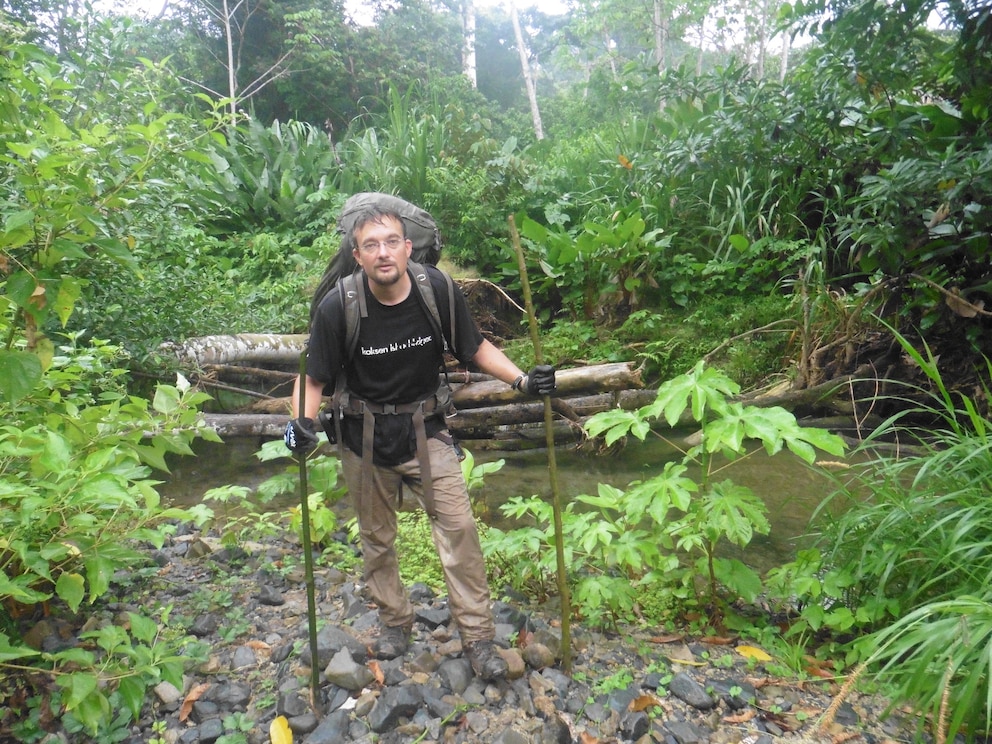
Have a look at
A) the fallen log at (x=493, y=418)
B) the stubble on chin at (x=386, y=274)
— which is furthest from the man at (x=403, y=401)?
the fallen log at (x=493, y=418)

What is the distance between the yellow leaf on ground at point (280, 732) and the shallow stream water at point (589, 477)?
7.59ft

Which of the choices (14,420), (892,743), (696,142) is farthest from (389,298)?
(696,142)

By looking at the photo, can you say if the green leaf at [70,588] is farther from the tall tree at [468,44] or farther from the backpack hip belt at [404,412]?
the tall tree at [468,44]

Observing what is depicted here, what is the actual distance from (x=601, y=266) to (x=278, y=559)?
472cm

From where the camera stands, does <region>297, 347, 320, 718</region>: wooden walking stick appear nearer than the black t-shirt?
Yes

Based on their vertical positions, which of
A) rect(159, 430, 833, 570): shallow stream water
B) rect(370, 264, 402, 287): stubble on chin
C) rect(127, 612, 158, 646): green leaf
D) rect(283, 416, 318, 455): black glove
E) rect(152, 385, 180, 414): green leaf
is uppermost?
rect(370, 264, 402, 287): stubble on chin

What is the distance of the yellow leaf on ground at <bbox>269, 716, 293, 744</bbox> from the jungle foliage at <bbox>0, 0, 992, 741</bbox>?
43 cm

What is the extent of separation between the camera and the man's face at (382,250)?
2508 millimetres

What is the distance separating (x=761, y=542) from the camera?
390cm

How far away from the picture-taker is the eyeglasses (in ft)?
8.23

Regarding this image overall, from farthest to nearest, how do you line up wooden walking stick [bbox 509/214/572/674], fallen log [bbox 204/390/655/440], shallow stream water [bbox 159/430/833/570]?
fallen log [bbox 204/390/655/440]
shallow stream water [bbox 159/430/833/570]
wooden walking stick [bbox 509/214/572/674]

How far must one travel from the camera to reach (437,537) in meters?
2.75

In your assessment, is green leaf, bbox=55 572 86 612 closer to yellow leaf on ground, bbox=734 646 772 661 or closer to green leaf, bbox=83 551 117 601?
green leaf, bbox=83 551 117 601

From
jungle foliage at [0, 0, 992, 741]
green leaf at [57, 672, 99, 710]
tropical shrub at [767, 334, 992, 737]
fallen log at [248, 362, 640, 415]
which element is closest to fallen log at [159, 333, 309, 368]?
jungle foliage at [0, 0, 992, 741]
